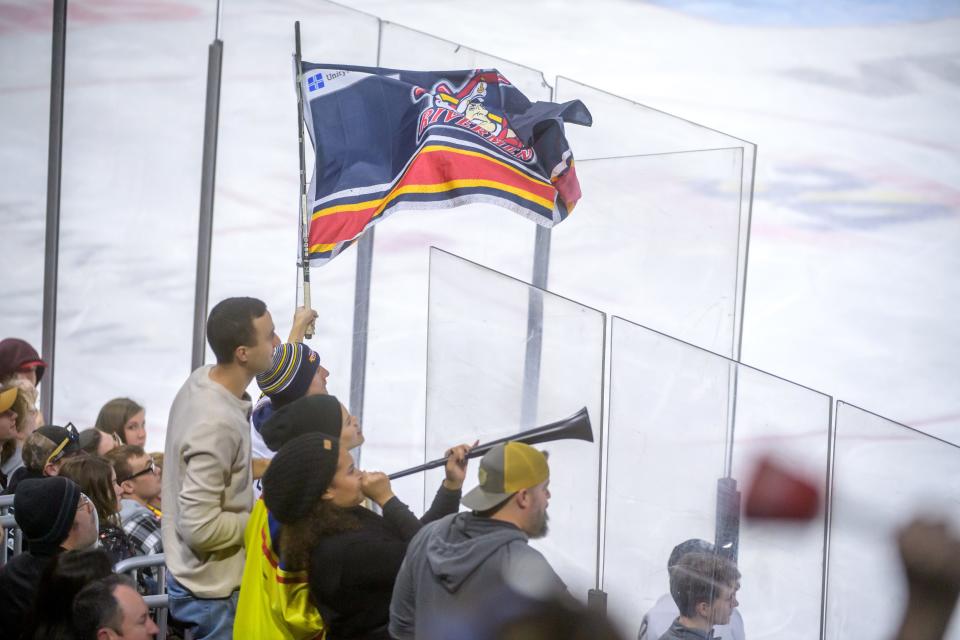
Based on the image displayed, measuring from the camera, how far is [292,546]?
2480mm

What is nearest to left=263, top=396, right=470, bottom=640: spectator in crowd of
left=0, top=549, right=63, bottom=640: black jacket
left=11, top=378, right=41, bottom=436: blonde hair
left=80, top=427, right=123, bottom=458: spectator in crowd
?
left=0, top=549, right=63, bottom=640: black jacket

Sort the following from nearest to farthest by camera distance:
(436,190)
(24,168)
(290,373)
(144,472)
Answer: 1. (290,373)
2. (144,472)
3. (436,190)
4. (24,168)

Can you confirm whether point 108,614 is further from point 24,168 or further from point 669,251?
point 24,168

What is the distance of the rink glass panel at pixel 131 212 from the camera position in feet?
20.9

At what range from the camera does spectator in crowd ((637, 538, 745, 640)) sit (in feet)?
8.86

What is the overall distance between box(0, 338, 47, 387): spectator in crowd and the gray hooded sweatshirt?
9.61ft

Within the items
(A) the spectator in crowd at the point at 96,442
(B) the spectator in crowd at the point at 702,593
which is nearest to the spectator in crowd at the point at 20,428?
(A) the spectator in crowd at the point at 96,442

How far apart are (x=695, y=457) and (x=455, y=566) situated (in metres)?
0.76

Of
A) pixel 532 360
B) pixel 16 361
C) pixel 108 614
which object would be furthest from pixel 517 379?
pixel 16 361

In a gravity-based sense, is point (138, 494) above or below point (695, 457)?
below

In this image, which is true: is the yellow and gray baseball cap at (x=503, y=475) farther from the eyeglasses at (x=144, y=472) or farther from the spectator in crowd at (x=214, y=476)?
the eyeglasses at (x=144, y=472)

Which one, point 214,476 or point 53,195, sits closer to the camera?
point 214,476

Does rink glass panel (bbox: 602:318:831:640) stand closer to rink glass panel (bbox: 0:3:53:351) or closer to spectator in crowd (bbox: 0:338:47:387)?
spectator in crowd (bbox: 0:338:47:387)

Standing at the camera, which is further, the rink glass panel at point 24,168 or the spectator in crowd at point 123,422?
the rink glass panel at point 24,168
